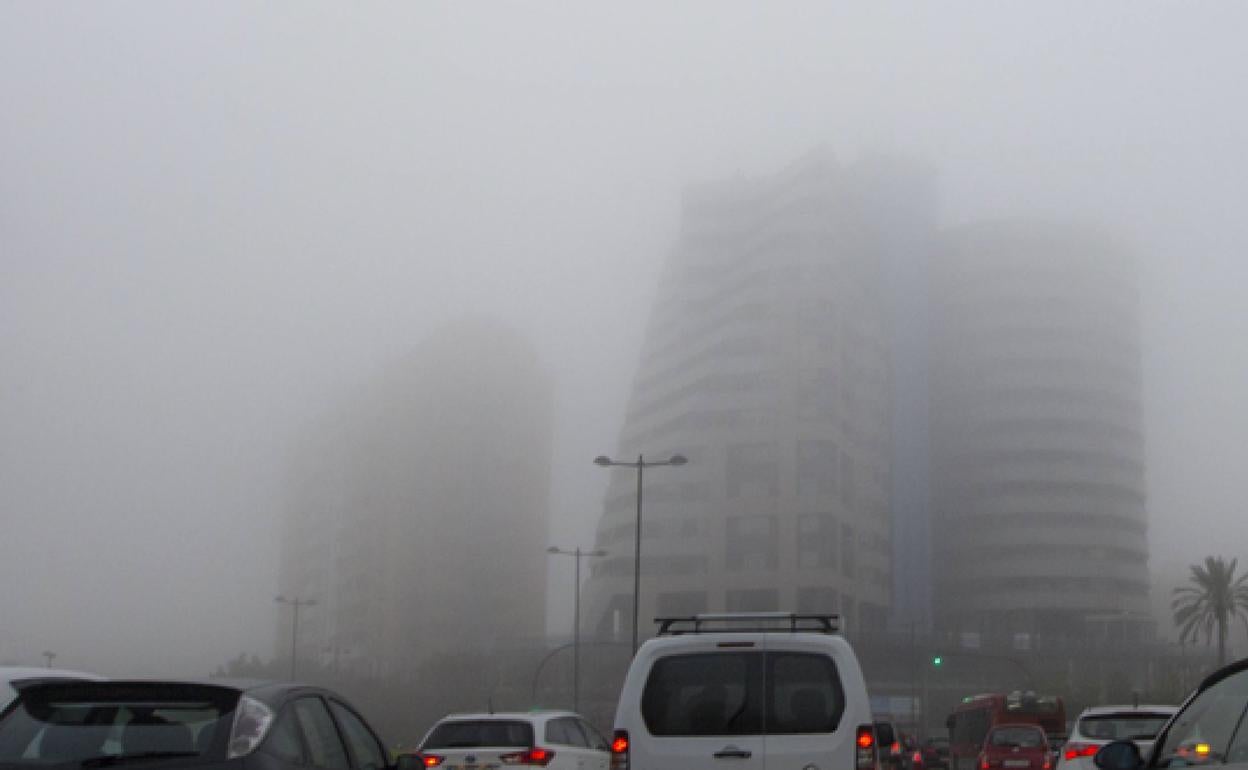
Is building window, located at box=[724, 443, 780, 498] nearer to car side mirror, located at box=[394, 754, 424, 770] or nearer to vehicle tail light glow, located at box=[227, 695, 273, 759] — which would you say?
car side mirror, located at box=[394, 754, 424, 770]

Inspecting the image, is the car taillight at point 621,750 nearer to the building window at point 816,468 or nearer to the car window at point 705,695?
the car window at point 705,695

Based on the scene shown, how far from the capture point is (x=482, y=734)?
20.0 metres

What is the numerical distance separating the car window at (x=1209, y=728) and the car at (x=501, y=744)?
12.8 meters

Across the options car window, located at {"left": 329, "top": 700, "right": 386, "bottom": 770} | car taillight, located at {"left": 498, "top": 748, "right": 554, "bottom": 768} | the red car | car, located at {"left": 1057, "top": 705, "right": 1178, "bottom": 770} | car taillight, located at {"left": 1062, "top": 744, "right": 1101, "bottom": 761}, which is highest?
car window, located at {"left": 329, "top": 700, "right": 386, "bottom": 770}

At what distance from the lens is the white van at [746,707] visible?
11.3 m

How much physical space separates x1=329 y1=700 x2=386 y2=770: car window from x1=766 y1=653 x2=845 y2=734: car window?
118 inches

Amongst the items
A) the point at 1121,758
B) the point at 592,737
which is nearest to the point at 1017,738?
the point at 592,737

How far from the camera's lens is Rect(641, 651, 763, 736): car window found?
11492mm

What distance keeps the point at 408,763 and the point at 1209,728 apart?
4500 mm

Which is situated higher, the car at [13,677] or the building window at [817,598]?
the building window at [817,598]

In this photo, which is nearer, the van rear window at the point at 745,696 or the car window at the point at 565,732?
the van rear window at the point at 745,696

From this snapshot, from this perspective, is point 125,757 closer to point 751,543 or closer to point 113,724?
point 113,724

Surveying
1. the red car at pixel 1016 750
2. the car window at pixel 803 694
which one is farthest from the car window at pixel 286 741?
the red car at pixel 1016 750

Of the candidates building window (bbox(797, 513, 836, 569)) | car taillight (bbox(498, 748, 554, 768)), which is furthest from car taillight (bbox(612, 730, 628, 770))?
building window (bbox(797, 513, 836, 569))
